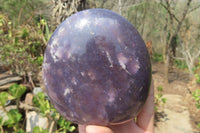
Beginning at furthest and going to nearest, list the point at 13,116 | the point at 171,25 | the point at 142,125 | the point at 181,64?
the point at 181,64 → the point at 171,25 → the point at 13,116 → the point at 142,125

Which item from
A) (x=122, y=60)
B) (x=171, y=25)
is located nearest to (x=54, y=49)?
(x=122, y=60)

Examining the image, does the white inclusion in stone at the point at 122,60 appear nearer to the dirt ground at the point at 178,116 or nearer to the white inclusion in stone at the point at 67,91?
the white inclusion in stone at the point at 67,91

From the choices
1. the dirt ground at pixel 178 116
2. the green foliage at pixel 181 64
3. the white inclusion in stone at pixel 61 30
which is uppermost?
the white inclusion in stone at pixel 61 30

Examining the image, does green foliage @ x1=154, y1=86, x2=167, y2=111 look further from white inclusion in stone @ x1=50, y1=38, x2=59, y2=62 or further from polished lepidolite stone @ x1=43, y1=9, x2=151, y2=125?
white inclusion in stone @ x1=50, y1=38, x2=59, y2=62

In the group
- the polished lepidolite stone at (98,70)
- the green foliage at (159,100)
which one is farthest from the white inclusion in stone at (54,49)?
the green foliage at (159,100)

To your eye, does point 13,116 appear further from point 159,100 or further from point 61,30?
point 159,100

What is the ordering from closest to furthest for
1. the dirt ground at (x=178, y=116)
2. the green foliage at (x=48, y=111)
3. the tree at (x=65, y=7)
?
1. the green foliage at (x=48, y=111)
2. the tree at (x=65, y=7)
3. the dirt ground at (x=178, y=116)

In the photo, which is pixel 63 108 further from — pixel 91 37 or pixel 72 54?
pixel 91 37

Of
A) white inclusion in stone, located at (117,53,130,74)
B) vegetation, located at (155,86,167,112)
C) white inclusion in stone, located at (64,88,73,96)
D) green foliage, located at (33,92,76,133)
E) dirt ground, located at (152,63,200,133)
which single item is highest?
white inclusion in stone, located at (117,53,130,74)

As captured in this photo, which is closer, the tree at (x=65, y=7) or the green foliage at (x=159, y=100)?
the tree at (x=65, y=7)

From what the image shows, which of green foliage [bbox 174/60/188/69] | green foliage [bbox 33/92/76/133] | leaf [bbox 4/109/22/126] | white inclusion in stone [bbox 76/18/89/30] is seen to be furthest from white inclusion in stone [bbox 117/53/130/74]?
green foliage [bbox 174/60/188/69]
